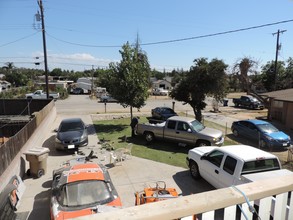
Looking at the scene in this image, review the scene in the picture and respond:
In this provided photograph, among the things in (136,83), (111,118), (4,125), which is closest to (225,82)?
(136,83)

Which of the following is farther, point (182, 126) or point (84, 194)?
point (182, 126)

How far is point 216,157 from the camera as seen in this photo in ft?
27.4

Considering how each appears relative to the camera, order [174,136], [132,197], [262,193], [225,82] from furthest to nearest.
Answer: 1. [225,82]
2. [174,136]
3. [132,197]
4. [262,193]

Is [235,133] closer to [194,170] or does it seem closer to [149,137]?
[149,137]

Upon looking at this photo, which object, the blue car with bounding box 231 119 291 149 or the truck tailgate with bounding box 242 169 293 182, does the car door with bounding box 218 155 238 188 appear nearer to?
the truck tailgate with bounding box 242 169 293 182

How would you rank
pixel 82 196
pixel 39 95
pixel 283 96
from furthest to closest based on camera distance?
pixel 39 95, pixel 283 96, pixel 82 196

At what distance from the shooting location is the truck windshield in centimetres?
720

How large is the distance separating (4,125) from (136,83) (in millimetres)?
9984

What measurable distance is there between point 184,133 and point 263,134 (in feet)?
17.0

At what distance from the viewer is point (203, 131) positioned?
13.1 meters

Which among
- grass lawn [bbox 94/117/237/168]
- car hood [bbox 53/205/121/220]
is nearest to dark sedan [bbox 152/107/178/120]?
grass lawn [bbox 94/117/237/168]

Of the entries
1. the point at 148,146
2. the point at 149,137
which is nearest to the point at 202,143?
the point at 148,146

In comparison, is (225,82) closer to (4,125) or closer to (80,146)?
(80,146)

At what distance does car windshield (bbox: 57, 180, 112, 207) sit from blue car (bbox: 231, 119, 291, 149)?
37.2 ft
